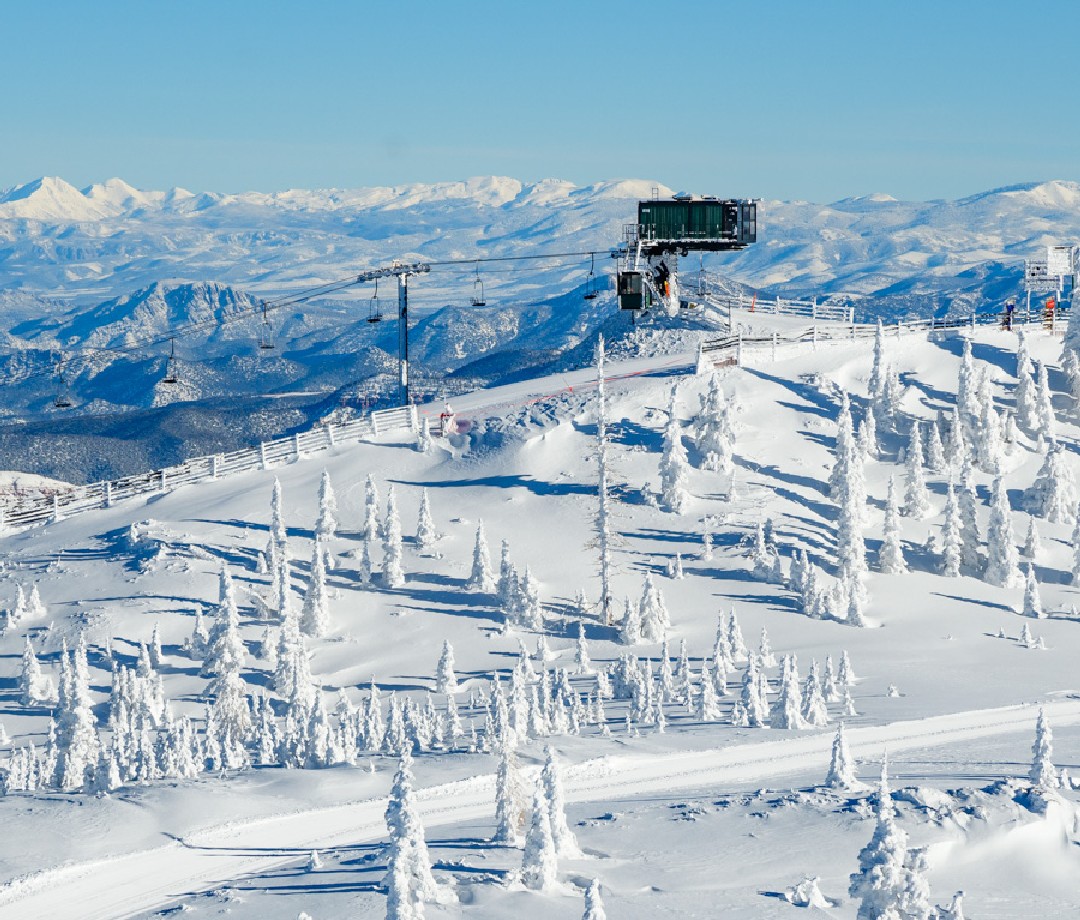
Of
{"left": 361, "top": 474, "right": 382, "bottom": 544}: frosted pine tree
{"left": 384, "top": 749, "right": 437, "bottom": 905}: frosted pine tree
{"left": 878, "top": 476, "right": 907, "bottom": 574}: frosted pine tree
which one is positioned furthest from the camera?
{"left": 361, "top": 474, "right": 382, "bottom": 544}: frosted pine tree

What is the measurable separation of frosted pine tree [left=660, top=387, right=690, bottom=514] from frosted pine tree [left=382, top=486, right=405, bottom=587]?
1230cm

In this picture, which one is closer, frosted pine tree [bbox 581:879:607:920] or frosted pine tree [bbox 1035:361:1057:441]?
frosted pine tree [bbox 581:879:607:920]

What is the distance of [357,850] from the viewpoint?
40250mm

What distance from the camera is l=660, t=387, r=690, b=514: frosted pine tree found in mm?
78625

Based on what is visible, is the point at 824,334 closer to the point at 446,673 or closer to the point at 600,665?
the point at 600,665

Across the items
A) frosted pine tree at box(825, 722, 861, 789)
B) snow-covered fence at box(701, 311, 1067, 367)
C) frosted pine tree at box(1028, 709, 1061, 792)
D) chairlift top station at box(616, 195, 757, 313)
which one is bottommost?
frosted pine tree at box(825, 722, 861, 789)

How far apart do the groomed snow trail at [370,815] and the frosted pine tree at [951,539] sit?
19.8 metres

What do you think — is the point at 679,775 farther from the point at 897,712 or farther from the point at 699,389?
the point at 699,389

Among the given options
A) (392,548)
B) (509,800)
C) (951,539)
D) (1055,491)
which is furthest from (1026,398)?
(509,800)

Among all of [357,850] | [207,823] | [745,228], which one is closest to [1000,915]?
[357,850]

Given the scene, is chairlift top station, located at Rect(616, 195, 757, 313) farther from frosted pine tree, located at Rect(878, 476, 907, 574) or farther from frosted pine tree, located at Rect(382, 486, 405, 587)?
frosted pine tree, located at Rect(382, 486, 405, 587)

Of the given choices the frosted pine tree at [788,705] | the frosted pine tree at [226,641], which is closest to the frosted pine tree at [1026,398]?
the frosted pine tree at [788,705]

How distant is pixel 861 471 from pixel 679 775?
98.3 feet

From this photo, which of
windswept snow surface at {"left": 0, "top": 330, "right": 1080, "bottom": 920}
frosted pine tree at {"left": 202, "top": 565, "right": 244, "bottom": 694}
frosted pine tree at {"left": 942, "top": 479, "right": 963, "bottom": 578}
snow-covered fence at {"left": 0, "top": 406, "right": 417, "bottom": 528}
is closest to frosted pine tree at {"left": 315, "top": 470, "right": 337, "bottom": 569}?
windswept snow surface at {"left": 0, "top": 330, "right": 1080, "bottom": 920}
